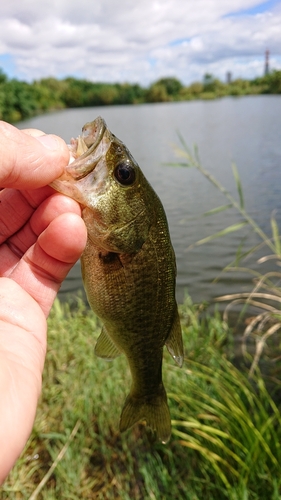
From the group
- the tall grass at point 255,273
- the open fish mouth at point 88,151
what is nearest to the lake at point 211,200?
the tall grass at point 255,273

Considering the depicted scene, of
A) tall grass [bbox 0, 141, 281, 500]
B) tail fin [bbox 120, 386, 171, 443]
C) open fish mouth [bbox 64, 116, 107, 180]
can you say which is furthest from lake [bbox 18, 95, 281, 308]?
tail fin [bbox 120, 386, 171, 443]

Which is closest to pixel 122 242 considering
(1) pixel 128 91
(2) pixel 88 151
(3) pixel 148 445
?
(2) pixel 88 151

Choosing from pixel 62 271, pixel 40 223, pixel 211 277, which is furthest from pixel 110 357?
pixel 211 277

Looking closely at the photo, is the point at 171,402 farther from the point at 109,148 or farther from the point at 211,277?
the point at 211,277

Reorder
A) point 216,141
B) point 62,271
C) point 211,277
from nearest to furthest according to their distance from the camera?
point 62,271
point 211,277
point 216,141

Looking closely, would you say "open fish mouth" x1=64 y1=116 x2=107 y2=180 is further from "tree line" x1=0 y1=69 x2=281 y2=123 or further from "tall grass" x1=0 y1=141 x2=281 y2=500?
"tree line" x1=0 y1=69 x2=281 y2=123

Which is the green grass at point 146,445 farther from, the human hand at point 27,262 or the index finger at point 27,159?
the index finger at point 27,159
